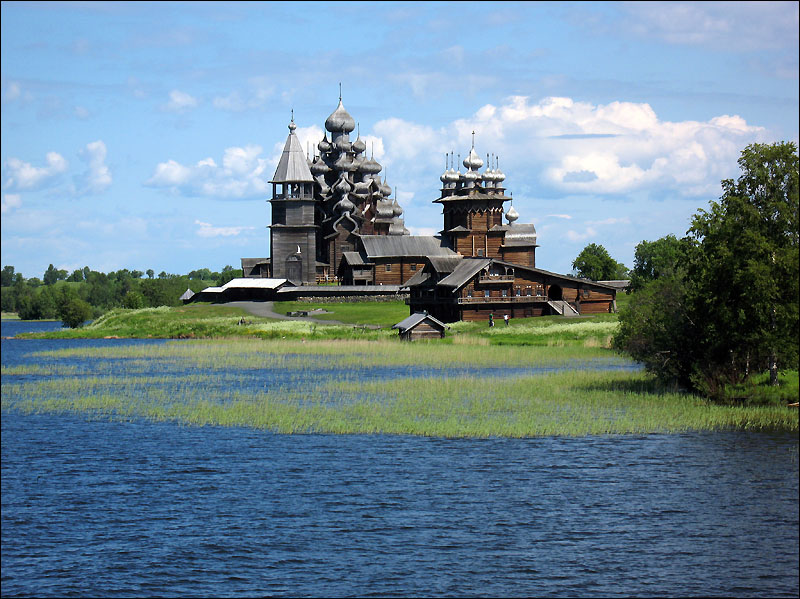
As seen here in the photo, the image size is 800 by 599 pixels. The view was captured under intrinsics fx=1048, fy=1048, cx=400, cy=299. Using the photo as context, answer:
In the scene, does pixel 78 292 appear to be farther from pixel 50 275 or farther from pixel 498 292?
pixel 50 275

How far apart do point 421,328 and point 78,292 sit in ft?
132

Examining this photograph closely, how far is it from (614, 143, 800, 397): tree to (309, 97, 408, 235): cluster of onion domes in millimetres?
89669

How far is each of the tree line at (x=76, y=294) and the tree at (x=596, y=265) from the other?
5979 cm

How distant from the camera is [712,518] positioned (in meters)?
25.6

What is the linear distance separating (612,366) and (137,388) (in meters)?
26.2

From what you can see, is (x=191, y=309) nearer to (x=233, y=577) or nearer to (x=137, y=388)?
(x=137, y=388)

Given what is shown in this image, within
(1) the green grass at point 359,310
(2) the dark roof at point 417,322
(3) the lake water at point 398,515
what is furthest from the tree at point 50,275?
(1) the green grass at point 359,310

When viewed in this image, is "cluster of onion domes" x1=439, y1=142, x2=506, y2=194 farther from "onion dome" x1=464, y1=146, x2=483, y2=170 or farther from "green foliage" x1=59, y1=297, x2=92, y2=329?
"green foliage" x1=59, y1=297, x2=92, y2=329

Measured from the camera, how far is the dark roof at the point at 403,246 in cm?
12546

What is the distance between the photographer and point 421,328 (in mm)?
82438

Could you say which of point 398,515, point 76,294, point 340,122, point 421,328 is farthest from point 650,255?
Result: point 398,515

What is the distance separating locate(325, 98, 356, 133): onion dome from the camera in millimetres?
138000

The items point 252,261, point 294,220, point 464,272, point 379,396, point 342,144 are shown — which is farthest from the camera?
point 342,144

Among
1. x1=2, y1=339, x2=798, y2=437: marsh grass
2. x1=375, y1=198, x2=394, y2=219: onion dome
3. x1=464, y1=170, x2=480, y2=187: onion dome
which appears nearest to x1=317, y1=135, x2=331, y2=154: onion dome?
x1=375, y1=198, x2=394, y2=219: onion dome
